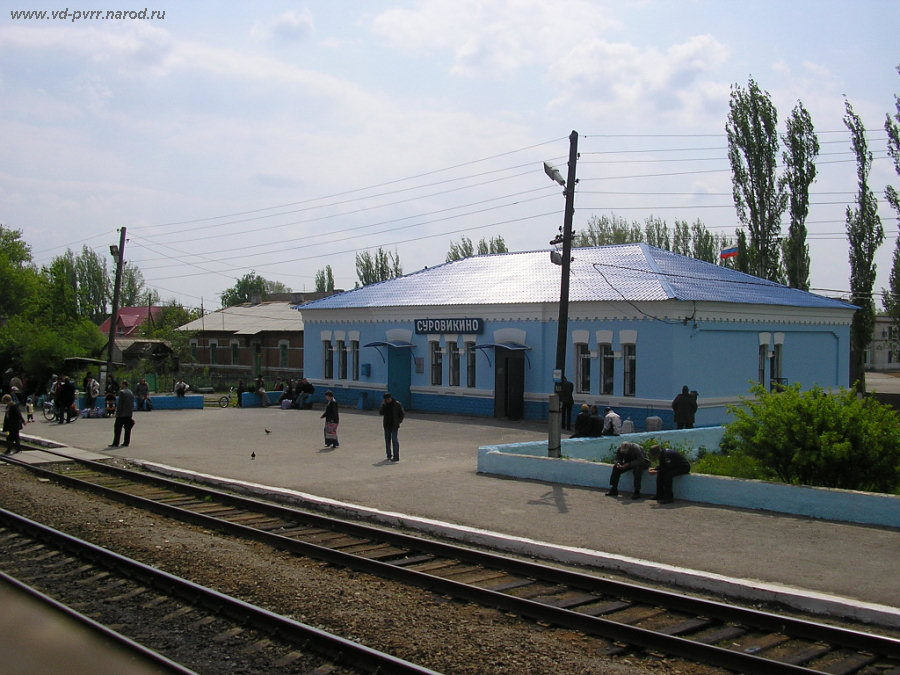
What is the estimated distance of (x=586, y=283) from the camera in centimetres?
2700

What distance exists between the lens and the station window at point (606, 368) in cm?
2505

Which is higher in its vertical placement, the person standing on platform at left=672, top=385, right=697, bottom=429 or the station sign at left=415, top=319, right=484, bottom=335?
the station sign at left=415, top=319, right=484, bottom=335

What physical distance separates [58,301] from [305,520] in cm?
5312

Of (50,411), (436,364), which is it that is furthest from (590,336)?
(50,411)

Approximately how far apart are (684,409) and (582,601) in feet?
45.9

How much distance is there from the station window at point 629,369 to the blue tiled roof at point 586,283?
151cm

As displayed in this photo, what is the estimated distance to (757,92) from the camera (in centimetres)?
4016

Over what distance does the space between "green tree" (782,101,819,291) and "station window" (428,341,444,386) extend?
1849 cm

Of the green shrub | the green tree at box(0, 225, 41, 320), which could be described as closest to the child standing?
the green shrub

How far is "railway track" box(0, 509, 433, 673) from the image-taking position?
676 cm

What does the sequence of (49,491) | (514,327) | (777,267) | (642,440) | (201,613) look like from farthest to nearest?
1. (777,267)
2. (514,327)
3. (642,440)
4. (49,491)
5. (201,613)

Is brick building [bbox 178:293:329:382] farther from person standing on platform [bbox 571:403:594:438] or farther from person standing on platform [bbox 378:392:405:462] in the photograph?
person standing on platform [bbox 571:403:594:438]

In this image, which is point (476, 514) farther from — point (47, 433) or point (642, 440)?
point (47, 433)

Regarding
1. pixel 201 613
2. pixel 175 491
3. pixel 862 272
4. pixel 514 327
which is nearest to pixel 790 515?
pixel 201 613
